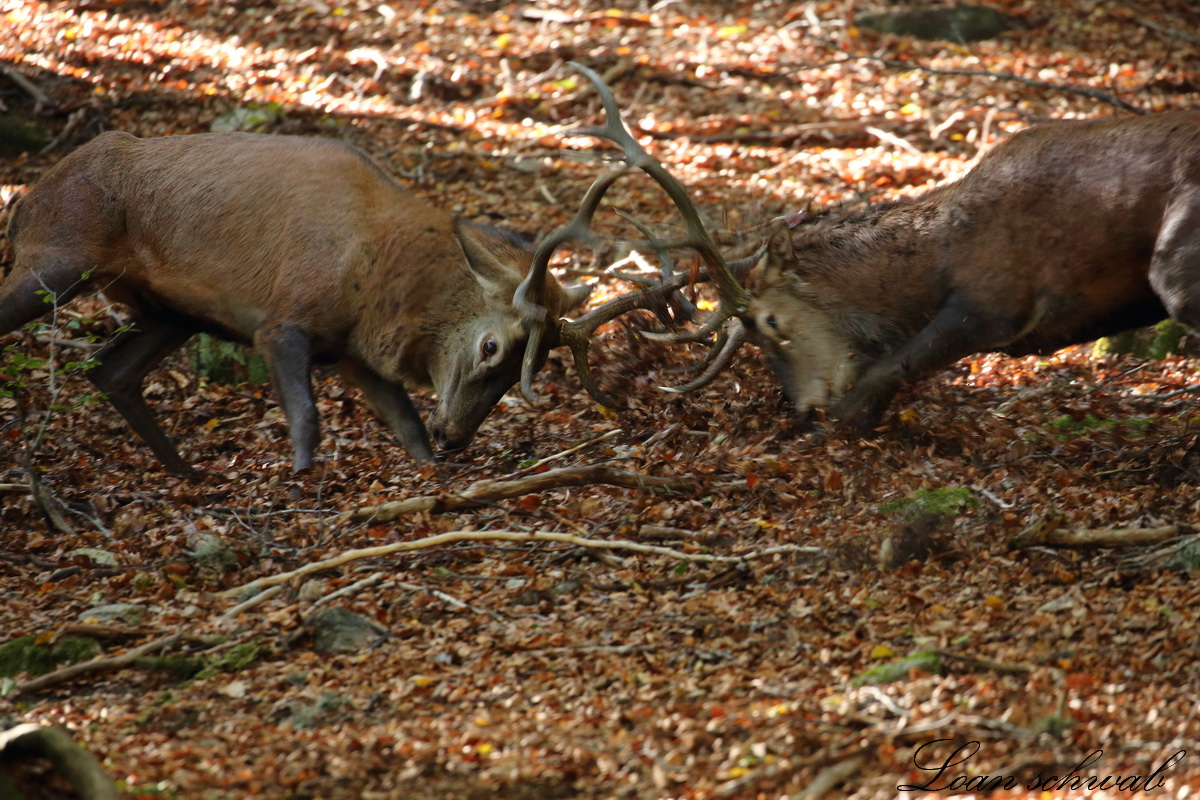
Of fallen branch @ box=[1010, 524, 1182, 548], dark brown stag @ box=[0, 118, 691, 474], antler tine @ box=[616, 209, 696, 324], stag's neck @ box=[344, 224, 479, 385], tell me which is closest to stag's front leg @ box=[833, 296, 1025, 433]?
antler tine @ box=[616, 209, 696, 324]

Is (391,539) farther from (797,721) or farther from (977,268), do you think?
(977,268)

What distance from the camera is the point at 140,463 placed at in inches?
344

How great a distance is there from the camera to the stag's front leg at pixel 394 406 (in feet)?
27.9

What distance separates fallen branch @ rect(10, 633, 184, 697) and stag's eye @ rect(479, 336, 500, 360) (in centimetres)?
319

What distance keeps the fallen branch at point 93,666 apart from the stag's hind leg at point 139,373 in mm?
3129

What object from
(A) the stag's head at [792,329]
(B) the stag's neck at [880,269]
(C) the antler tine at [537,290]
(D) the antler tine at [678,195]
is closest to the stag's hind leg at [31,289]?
(C) the antler tine at [537,290]

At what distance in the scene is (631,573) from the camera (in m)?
6.20

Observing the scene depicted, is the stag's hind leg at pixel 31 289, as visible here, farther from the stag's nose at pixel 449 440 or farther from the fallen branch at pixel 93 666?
the fallen branch at pixel 93 666

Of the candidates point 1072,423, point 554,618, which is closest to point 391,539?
point 554,618

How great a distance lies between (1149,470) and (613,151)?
7.96 meters

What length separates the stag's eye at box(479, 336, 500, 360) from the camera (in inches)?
320

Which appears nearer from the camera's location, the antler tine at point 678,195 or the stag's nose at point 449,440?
the antler tine at point 678,195

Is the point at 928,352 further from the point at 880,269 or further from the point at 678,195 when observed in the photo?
the point at 678,195

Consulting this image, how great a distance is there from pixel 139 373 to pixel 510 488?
3.36 metres
